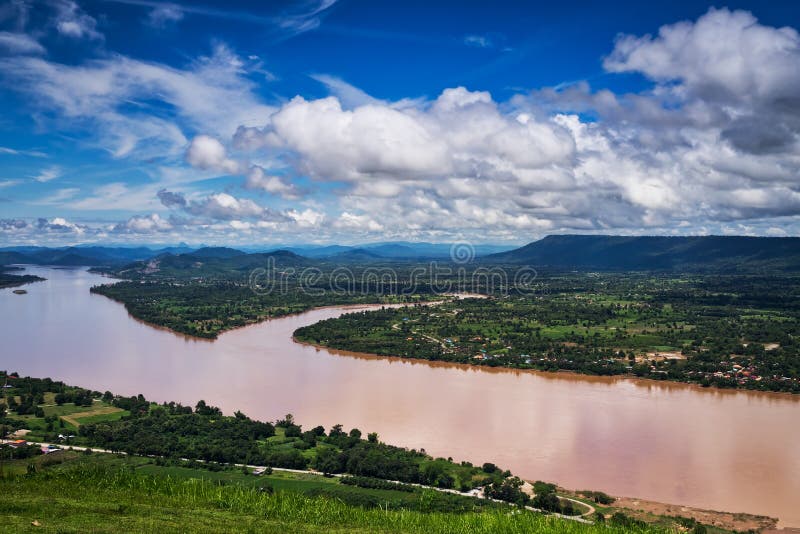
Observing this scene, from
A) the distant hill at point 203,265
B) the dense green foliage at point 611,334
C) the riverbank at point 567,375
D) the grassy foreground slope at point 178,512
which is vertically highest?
the distant hill at point 203,265

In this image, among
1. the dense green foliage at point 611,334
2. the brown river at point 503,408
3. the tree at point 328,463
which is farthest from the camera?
the dense green foliage at point 611,334

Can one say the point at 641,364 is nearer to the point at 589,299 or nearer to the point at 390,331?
the point at 390,331

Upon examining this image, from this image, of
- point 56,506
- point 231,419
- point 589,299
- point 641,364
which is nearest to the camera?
point 56,506

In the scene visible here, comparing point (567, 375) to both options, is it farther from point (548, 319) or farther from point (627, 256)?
point (627, 256)

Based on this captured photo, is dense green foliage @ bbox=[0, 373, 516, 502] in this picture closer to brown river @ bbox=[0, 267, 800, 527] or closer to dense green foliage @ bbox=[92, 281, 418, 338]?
brown river @ bbox=[0, 267, 800, 527]

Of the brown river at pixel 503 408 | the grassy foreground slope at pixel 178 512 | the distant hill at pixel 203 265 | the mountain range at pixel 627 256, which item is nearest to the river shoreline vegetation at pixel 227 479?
the grassy foreground slope at pixel 178 512

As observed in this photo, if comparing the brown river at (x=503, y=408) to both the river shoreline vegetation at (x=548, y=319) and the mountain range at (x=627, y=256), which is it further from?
the mountain range at (x=627, y=256)

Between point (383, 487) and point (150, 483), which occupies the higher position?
point (150, 483)

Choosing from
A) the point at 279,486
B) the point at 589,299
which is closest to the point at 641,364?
the point at 279,486
